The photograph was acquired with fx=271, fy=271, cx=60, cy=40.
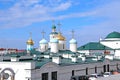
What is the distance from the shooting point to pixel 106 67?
44.6m

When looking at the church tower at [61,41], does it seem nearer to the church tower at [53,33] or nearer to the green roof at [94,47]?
the church tower at [53,33]

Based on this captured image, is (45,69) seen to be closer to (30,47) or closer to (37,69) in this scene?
(37,69)

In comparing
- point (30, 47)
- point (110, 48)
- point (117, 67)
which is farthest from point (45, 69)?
point (110, 48)

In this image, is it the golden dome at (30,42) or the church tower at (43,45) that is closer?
the church tower at (43,45)

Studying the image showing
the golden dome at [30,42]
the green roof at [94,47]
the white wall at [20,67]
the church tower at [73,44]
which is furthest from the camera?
the green roof at [94,47]

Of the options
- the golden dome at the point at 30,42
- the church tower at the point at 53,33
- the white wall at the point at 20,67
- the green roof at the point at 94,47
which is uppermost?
the church tower at the point at 53,33

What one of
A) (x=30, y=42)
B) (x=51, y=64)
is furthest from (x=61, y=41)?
(x=51, y=64)

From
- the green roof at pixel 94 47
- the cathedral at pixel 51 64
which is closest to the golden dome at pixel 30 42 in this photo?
the cathedral at pixel 51 64

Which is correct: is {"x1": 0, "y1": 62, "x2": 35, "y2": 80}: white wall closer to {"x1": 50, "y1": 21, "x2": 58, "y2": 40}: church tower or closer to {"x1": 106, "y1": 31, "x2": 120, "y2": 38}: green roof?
Answer: {"x1": 50, "y1": 21, "x2": 58, "y2": 40}: church tower

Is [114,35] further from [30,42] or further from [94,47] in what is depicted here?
[30,42]

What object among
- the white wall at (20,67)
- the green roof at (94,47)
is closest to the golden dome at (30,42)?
the green roof at (94,47)

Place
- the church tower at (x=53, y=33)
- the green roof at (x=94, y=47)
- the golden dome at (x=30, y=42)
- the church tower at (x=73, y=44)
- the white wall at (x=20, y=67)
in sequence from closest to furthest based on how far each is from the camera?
1. the white wall at (x=20, y=67)
2. the church tower at (x=73, y=44)
3. the church tower at (x=53, y=33)
4. the golden dome at (x=30, y=42)
5. the green roof at (x=94, y=47)

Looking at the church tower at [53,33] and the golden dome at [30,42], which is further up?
the church tower at [53,33]

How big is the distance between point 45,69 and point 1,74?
4.97 m
